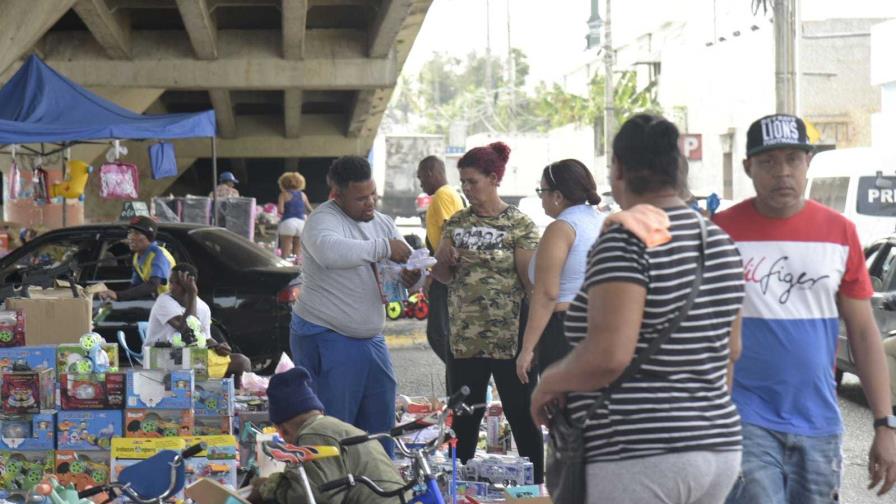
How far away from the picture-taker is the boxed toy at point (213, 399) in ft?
23.0

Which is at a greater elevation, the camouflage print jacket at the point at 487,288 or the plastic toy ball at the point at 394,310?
A: the camouflage print jacket at the point at 487,288

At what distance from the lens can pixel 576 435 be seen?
3.57 metres

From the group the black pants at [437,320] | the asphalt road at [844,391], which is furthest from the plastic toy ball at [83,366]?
the asphalt road at [844,391]

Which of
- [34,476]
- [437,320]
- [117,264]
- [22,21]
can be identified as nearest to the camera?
[34,476]

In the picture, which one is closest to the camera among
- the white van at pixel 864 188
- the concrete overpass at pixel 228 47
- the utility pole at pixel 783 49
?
the concrete overpass at pixel 228 47

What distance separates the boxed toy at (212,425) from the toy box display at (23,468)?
29.6 inches

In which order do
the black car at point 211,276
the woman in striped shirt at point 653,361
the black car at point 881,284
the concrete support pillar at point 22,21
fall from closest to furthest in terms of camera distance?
the woman in striped shirt at point 653,361
the black car at point 881,284
the black car at point 211,276
the concrete support pillar at point 22,21

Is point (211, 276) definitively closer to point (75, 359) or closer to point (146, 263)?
point (146, 263)

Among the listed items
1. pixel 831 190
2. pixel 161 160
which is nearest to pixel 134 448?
pixel 161 160

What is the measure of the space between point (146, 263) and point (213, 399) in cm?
464

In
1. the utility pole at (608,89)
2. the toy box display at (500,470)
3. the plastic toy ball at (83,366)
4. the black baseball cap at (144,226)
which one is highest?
the utility pole at (608,89)

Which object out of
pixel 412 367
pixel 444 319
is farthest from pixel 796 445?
pixel 412 367

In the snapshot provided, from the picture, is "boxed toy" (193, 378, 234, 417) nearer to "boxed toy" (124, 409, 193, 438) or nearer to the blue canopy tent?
"boxed toy" (124, 409, 193, 438)

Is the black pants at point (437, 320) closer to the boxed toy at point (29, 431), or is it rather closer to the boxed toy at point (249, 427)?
the boxed toy at point (249, 427)
